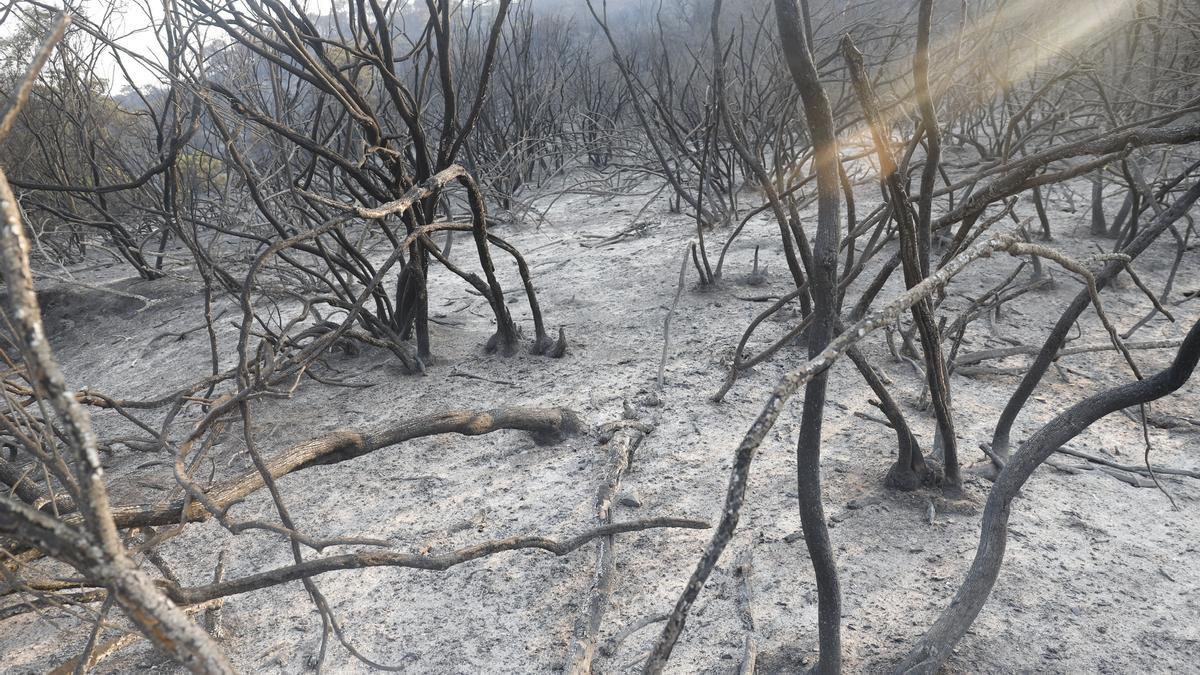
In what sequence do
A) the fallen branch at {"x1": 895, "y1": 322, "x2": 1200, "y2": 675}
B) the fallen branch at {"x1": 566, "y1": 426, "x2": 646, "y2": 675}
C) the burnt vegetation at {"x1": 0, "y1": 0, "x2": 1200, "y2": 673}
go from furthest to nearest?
the fallen branch at {"x1": 566, "y1": 426, "x2": 646, "y2": 675}
the fallen branch at {"x1": 895, "y1": 322, "x2": 1200, "y2": 675}
the burnt vegetation at {"x1": 0, "y1": 0, "x2": 1200, "y2": 673}

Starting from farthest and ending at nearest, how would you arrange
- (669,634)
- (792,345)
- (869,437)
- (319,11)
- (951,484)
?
1. (319,11)
2. (792,345)
3. (869,437)
4. (951,484)
5. (669,634)

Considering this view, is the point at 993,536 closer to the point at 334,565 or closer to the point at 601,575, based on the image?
the point at 601,575

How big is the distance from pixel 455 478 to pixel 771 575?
3.37 feet

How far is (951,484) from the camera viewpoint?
178cm

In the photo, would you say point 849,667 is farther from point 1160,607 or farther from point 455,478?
point 455,478

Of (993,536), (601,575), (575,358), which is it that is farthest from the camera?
(575,358)

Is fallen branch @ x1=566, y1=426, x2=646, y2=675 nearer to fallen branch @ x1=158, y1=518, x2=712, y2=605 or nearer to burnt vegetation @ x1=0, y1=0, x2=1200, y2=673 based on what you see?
burnt vegetation @ x1=0, y1=0, x2=1200, y2=673

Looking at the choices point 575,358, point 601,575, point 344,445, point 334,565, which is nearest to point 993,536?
point 601,575

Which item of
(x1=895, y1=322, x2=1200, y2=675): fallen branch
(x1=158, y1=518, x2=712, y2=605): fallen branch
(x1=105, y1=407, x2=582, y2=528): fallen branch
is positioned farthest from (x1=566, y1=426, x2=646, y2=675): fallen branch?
(x1=895, y1=322, x2=1200, y2=675): fallen branch

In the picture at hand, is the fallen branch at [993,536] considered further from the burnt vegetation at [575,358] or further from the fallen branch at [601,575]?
the fallen branch at [601,575]

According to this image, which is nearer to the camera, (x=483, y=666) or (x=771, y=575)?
(x=483, y=666)

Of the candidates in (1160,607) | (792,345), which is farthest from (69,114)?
(1160,607)

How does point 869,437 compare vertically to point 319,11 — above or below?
below

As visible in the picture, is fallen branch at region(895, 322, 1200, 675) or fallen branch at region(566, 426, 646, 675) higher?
fallen branch at region(895, 322, 1200, 675)
